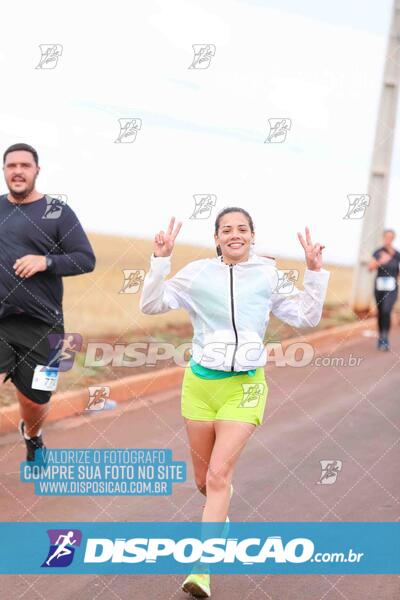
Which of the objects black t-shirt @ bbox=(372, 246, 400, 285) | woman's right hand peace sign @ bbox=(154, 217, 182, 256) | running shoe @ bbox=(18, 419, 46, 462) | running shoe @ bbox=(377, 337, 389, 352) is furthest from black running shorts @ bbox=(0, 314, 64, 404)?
running shoe @ bbox=(377, 337, 389, 352)

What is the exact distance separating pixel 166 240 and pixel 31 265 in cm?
170

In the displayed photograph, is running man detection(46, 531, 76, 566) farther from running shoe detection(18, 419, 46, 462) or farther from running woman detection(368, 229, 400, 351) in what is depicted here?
running woman detection(368, 229, 400, 351)

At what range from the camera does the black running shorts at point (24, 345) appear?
6.52m

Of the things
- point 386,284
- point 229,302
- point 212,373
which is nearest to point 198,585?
point 212,373

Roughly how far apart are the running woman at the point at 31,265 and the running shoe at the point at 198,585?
87.2 inches

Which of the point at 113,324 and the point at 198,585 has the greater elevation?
the point at 198,585

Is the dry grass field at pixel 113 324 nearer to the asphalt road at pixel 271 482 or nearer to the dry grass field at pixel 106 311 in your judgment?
the dry grass field at pixel 106 311

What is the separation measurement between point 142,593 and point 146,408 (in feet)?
14.7

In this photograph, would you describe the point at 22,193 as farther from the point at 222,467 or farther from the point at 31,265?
the point at 222,467

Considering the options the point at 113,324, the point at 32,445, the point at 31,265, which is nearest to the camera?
the point at 31,265

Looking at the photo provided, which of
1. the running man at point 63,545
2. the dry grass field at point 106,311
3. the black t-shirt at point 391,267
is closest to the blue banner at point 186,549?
the running man at point 63,545

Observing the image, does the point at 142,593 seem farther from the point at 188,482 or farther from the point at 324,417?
the point at 324,417

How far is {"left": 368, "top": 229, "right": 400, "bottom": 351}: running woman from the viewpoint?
13.4m

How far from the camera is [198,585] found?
187 inches
